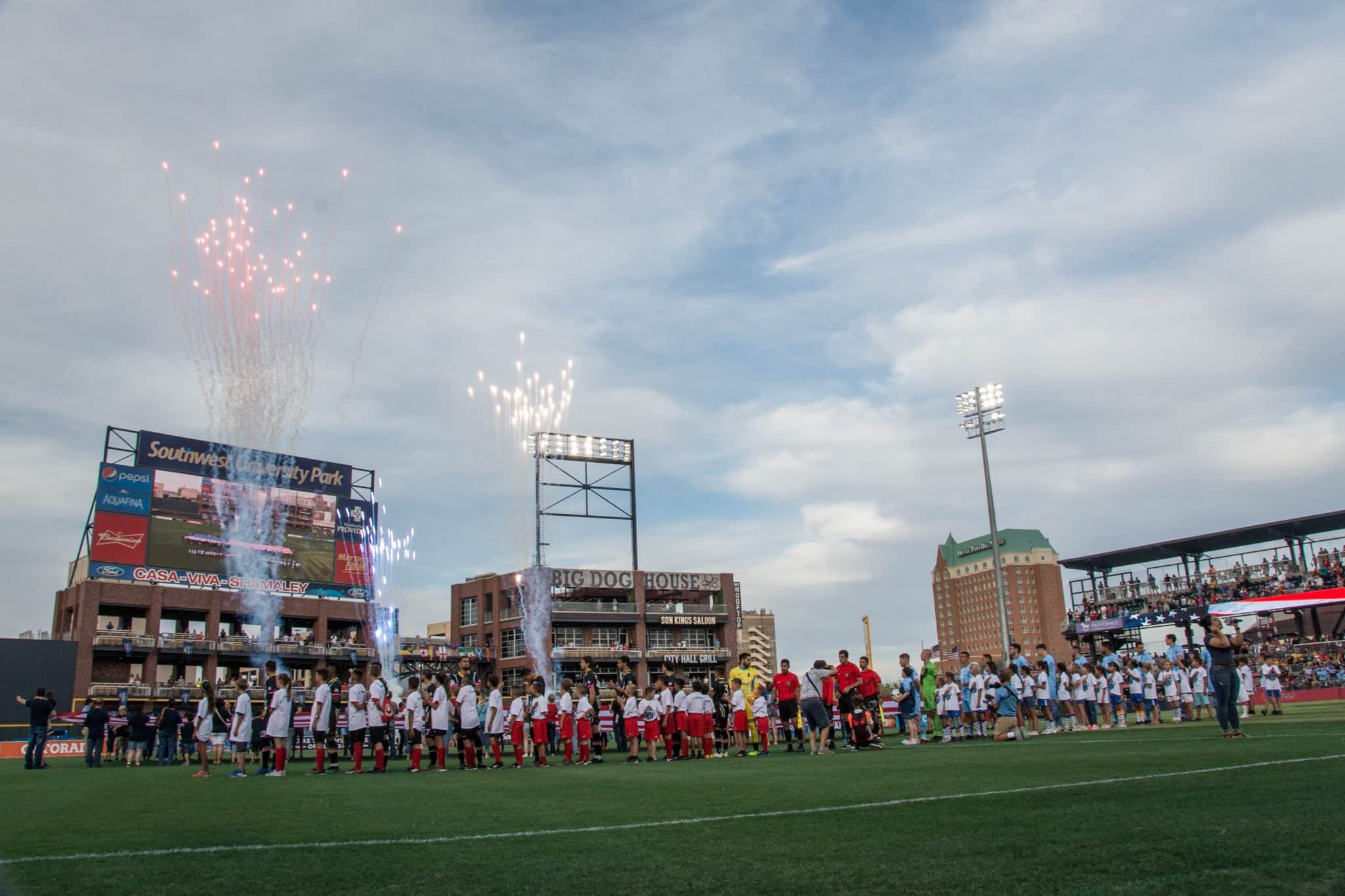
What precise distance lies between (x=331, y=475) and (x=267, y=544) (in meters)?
7.06

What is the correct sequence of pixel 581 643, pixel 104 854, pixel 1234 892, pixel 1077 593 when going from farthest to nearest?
pixel 581 643 < pixel 1077 593 < pixel 104 854 < pixel 1234 892

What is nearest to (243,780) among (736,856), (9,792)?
(9,792)

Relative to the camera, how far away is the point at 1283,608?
4950 centimetres

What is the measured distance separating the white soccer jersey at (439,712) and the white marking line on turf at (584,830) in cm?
1166

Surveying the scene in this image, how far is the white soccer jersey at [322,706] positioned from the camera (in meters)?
18.5

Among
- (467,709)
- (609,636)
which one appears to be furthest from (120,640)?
(467,709)

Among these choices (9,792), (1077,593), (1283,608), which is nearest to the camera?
(9,792)

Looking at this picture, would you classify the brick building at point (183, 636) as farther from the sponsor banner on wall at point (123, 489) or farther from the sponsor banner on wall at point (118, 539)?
the sponsor banner on wall at point (123, 489)

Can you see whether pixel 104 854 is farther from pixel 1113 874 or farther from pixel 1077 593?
pixel 1077 593

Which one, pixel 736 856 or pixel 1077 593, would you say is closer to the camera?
pixel 736 856

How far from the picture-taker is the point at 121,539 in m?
59.0

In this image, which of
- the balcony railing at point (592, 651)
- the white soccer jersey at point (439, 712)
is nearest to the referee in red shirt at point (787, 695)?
the white soccer jersey at point (439, 712)

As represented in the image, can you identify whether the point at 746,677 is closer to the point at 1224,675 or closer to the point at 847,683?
the point at 847,683

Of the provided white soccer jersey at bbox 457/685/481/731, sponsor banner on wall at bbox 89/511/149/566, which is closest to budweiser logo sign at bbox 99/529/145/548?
sponsor banner on wall at bbox 89/511/149/566
